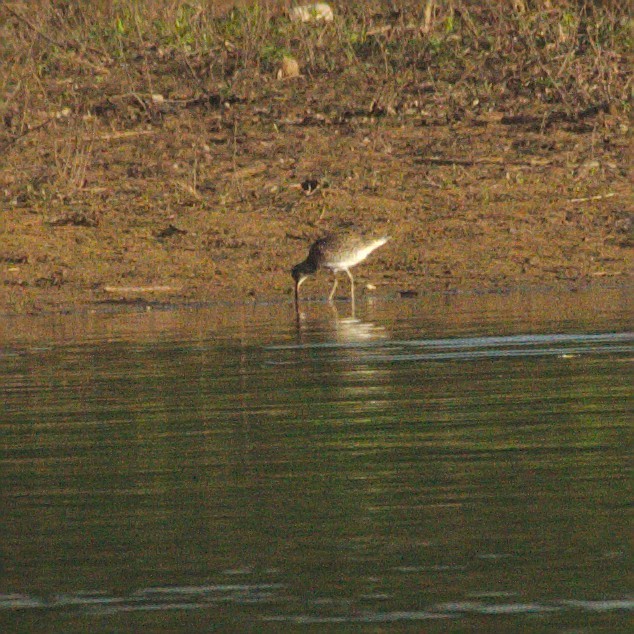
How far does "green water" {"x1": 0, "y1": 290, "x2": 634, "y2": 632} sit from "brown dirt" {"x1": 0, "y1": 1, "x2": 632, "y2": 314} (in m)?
7.16

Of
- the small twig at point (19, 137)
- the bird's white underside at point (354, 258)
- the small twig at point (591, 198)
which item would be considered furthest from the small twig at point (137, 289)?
the small twig at point (591, 198)

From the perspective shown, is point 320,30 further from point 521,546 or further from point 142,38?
point 521,546

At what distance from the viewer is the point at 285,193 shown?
891 inches

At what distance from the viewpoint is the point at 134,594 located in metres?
5.23

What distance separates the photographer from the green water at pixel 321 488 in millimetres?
5031

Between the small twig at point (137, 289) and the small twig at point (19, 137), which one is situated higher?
the small twig at point (19, 137)

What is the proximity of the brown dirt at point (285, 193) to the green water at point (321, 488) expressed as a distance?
7.16m

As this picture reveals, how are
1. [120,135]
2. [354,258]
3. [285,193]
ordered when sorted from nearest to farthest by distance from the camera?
[354,258], [285,193], [120,135]

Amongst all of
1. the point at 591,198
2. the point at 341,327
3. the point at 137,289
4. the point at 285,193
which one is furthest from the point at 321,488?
the point at 591,198

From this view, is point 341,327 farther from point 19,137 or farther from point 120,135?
point 19,137

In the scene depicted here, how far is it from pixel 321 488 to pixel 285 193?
1596cm

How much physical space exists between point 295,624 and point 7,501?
2.32 meters

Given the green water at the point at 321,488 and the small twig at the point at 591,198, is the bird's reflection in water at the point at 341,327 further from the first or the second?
the small twig at the point at 591,198

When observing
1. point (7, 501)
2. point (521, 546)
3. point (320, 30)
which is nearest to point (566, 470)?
point (521, 546)
